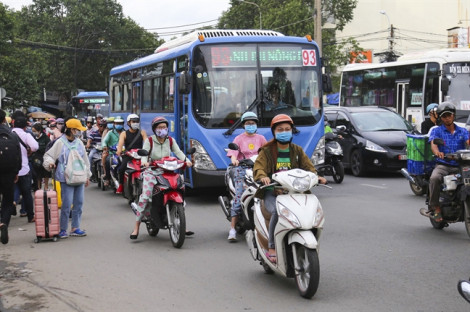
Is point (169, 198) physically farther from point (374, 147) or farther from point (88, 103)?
point (88, 103)

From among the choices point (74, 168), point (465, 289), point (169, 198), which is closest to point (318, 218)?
point (465, 289)

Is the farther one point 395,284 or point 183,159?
point 183,159

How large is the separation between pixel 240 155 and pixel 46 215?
2.82 m

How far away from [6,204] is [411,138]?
6252 millimetres

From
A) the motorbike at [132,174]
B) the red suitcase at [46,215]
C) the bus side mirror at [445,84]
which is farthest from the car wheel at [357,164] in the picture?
the red suitcase at [46,215]

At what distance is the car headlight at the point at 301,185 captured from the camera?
6215 millimetres

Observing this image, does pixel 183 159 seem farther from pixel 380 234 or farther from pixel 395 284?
pixel 395 284

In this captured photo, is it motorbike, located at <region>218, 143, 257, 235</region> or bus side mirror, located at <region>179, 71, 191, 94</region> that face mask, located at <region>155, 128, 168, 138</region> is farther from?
bus side mirror, located at <region>179, 71, 191, 94</region>

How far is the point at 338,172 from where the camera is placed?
16.5 metres

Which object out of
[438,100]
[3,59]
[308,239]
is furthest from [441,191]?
[3,59]

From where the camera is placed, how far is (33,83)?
49094 millimetres

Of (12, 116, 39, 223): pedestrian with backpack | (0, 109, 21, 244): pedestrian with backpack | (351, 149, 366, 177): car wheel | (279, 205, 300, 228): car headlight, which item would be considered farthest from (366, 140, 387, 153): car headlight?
(279, 205, 300, 228): car headlight

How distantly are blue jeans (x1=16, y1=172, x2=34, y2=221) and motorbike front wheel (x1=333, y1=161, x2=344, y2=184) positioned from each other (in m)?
7.44

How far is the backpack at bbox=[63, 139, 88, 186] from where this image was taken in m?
9.78
